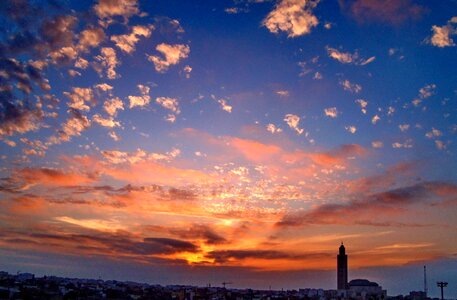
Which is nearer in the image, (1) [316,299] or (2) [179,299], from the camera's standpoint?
(2) [179,299]

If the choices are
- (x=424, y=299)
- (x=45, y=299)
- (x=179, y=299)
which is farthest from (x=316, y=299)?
(x=45, y=299)

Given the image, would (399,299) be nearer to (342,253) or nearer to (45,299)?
(342,253)

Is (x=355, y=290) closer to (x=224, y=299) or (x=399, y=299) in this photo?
(x=399, y=299)

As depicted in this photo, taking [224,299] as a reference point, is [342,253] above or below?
above

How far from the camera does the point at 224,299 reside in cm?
13688

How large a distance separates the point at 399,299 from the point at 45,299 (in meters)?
140

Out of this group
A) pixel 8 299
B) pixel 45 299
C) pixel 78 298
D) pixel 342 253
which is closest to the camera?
pixel 8 299

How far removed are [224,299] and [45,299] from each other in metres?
64.4

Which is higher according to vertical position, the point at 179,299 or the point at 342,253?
the point at 342,253

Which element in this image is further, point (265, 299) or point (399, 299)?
point (399, 299)

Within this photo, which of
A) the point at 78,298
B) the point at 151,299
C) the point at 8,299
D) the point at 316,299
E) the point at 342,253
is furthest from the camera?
the point at 342,253

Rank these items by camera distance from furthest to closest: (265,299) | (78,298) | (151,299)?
1. (265,299)
2. (151,299)
3. (78,298)

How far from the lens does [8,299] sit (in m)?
74.6

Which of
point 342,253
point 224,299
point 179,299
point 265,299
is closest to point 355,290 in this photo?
point 342,253
